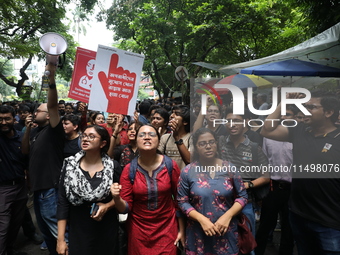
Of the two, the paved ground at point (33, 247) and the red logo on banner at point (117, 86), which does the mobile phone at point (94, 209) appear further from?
the paved ground at point (33, 247)

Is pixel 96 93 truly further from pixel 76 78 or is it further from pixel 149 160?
pixel 149 160

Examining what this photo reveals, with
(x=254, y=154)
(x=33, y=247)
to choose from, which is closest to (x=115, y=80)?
(x=254, y=154)

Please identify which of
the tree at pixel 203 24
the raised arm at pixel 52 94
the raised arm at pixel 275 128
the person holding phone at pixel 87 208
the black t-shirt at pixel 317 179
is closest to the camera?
the black t-shirt at pixel 317 179

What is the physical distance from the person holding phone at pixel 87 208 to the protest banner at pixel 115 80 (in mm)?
1118

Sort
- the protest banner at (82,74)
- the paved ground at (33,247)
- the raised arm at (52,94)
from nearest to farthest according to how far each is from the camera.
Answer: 1. the raised arm at (52,94)
2. the paved ground at (33,247)
3. the protest banner at (82,74)

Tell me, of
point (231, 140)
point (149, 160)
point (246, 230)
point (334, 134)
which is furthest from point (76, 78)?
point (334, 134)

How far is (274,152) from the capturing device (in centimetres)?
326

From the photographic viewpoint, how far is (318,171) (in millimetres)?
2277

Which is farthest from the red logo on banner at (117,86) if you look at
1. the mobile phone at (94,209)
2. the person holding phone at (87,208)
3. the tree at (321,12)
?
the tree at (321,12)

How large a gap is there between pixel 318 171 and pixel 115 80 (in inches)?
98.6

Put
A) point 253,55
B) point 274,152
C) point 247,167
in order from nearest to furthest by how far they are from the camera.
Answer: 1. point 247,167
2. point 274,152
3. point 253,55

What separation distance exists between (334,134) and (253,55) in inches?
617

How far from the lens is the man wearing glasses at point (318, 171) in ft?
7.33

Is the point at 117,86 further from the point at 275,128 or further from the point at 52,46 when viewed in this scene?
the point at 275,128
